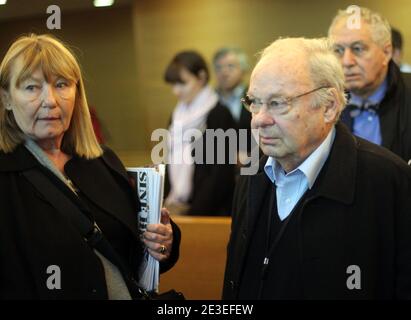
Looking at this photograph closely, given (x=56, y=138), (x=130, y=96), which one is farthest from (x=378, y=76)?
(x=130, y=96)

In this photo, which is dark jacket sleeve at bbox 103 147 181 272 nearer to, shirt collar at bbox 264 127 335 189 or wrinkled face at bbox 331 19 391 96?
shirt collar at bbox 264 127 335 189

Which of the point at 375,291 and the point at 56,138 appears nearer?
the point at 375,291

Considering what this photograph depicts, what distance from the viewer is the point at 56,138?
2359 mm

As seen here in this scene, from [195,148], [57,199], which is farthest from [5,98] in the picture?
[195,148]

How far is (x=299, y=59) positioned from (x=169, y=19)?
7467mm

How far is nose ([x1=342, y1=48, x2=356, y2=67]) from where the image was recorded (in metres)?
3.28

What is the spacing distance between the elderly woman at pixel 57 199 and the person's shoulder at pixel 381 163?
2.71 ft

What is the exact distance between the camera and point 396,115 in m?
3.12

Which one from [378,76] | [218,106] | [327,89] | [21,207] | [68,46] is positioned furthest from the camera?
[218,106]

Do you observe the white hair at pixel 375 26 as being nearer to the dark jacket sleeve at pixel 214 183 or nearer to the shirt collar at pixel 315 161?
the shirt collar at pixel 315 161

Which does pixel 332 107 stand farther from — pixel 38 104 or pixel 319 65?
pixel 38 104

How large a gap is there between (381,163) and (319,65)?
419 mm
